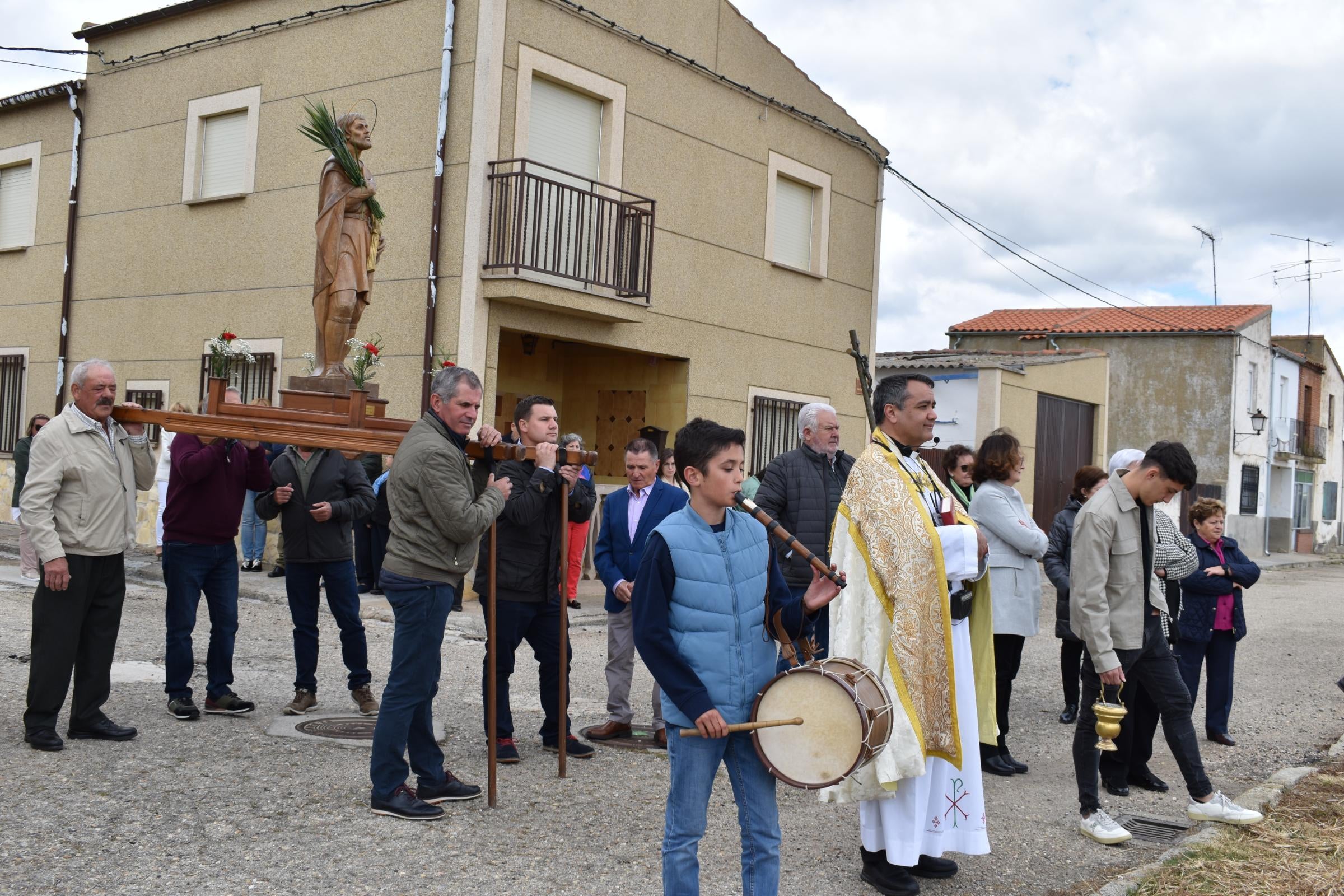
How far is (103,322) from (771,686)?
48.8 feet

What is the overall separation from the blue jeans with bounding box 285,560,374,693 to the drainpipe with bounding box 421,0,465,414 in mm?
5737

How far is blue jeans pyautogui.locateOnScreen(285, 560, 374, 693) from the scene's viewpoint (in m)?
6.89

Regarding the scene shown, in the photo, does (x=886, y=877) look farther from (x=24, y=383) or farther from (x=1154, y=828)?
(x=24, y=383)

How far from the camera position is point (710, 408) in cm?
1512

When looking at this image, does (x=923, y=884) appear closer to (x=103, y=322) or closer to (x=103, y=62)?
(x=103, y=322)

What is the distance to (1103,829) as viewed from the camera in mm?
5297

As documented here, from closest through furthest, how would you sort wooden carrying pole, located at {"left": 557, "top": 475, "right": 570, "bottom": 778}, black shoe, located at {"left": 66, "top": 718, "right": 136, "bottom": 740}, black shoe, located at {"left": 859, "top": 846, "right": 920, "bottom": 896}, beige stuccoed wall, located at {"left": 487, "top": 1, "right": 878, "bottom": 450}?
black shoe, located at {"left": 859, "top": 846, "right": 920, "bottom": 896} → wooden carrying pole, located at {"left": 557, "top": 475, "right": 570, "bottom": 778} → black shoe, located at {"left": 66, "top": 718, "right": 136, "bottom": 740} → beige stuccoed wall, located at {"left": 487, "top": 1, "right": 878, "bottom": 450}

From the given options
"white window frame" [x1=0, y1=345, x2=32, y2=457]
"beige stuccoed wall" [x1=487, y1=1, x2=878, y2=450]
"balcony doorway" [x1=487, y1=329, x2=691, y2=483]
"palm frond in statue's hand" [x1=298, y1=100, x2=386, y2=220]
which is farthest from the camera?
"white window frame" [x1=0, y1=345, x2=32, y2=457]

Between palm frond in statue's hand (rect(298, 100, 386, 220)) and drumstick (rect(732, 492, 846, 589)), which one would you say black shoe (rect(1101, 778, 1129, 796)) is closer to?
drumstick (rect(732, 492, 846, 589))

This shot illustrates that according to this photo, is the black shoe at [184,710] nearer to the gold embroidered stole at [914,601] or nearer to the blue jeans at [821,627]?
the blue jeans at [821,627]

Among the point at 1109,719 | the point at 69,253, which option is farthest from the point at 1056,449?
the point at 1109,719

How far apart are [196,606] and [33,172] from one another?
13.4 meters

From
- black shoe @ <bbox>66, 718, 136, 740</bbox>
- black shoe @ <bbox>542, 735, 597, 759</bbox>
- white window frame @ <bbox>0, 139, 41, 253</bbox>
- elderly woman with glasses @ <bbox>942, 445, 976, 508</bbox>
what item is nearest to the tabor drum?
black shoe @ <bbox>542, 735, 597, 759</bbox>

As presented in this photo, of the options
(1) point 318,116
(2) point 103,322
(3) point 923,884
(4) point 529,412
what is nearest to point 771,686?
(3) point 923,884
